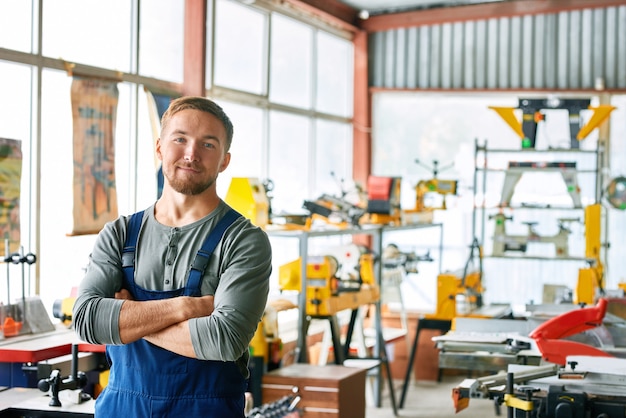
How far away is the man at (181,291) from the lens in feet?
6.93

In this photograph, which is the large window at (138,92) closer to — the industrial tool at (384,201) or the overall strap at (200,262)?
the industrial tool at (384,201)

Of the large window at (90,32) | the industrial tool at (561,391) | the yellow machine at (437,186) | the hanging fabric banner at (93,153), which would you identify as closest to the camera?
the industrial tool at (561,391)

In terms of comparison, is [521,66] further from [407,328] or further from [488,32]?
[407,328]

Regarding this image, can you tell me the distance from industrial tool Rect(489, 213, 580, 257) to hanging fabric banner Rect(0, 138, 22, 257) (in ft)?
13.4

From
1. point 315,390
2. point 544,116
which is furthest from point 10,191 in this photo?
point 544,116

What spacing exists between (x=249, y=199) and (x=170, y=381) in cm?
353

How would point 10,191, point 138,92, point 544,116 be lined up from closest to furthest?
point 10,191
point 138,92
point 544,116

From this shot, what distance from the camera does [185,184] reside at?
86.0 inches

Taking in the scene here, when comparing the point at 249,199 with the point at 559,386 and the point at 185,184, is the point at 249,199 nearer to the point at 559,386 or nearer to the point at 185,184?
the point at 559,386

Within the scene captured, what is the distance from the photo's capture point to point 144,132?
19.7ft

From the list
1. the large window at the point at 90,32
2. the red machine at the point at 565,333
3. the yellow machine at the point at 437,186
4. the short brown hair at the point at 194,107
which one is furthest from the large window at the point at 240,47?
the short brown hair at the point at 194,107

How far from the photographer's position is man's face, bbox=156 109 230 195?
2185 mm

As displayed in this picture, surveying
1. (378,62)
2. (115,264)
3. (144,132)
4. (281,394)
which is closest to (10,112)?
(144,132)

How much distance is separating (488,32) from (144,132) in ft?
14.5
